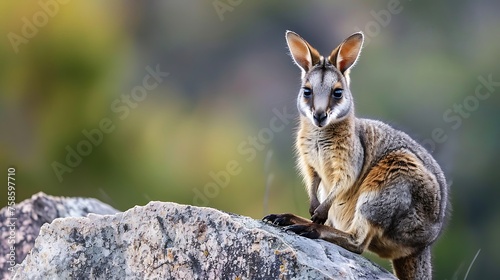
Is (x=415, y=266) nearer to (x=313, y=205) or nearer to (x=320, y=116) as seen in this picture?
(x=313, y=205)

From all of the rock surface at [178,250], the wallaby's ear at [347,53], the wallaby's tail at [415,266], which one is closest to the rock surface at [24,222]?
the rock surface at [178,250]

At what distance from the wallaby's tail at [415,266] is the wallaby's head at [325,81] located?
0.94m

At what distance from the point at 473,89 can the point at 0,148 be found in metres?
5.34

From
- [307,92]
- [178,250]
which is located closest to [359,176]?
[307,92]

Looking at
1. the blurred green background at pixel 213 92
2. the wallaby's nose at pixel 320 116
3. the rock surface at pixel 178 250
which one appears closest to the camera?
the rock surface at pixel 178 250

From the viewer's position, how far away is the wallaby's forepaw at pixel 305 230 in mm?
3973

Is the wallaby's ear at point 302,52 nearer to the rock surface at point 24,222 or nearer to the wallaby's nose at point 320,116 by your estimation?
the wallaby's nose at point 320,116

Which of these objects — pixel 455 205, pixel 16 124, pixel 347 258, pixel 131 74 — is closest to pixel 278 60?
pixel 131 74

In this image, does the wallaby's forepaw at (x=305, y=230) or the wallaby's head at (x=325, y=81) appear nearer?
the wallaby's forepaw at (x=305, y=230)

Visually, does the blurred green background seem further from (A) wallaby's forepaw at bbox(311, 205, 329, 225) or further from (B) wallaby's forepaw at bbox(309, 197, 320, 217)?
(A) wallaby's forepaw at bbox(311, 205, 329, 225)

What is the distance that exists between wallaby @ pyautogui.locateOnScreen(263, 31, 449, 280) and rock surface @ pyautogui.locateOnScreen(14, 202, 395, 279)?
538mm

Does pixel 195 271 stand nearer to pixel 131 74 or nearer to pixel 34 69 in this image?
pixel 131 74

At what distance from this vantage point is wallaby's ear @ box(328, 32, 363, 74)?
4719mm

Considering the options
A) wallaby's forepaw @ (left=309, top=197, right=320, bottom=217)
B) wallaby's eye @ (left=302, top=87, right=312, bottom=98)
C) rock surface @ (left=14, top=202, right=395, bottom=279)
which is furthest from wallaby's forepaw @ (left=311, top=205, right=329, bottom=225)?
wallaby's eye @ (left=302, top=87, right=312, bottom=98)
